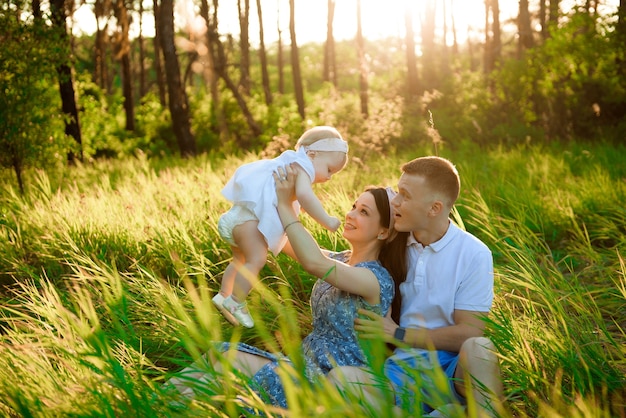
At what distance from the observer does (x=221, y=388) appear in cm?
218

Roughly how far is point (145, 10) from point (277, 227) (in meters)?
25.2

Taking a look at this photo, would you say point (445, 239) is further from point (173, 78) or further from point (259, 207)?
point (173, 78)

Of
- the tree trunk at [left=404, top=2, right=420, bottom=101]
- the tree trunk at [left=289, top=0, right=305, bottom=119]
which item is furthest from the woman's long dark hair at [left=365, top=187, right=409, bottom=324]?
the tree trunk at [left=404, top=2, right=420, bottom=101]

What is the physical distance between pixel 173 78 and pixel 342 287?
11.8 metres

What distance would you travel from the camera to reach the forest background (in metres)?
2.59

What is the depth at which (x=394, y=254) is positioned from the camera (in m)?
3.13

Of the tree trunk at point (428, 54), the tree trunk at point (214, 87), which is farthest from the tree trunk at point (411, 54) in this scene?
the tree trunk at point (214, 87)

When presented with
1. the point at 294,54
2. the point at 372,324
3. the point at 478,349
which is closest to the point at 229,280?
the point at 372,324

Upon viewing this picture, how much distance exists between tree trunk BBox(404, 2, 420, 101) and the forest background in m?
0.06

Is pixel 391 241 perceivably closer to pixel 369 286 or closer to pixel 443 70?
pixel 369 286

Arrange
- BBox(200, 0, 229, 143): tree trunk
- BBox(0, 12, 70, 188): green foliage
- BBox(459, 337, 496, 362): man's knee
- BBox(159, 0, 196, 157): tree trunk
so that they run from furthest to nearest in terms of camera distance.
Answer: BBox(200, 0, 229, 143): tree trunk < BBox(159, 0, 196, 157): tree trunk < BBox(0, 12, 70, 188): green foliage < BBox(459, 337, 496, 362): man's knee

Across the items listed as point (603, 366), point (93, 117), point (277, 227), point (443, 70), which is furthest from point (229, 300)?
point (443, 70)

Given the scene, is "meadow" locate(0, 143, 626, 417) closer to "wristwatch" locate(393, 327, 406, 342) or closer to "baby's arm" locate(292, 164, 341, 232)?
"wristwatch" locate(393, 327, 406, 342)

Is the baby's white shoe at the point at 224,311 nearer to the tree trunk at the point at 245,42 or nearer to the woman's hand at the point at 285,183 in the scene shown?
Answer: the woman's hand at the point at 285,183
